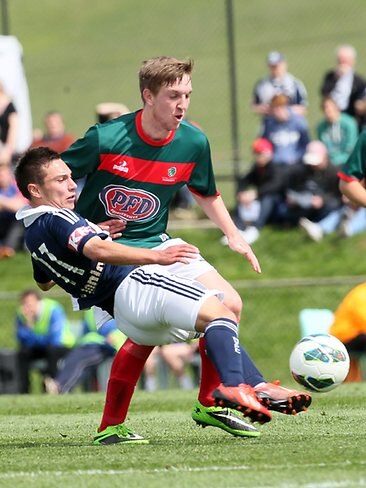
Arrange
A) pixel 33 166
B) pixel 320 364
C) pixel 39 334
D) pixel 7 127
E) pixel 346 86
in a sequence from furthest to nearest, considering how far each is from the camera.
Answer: pixel 346 86, pixel 7 127, pixel 39 334, pixel 320 364, pixel 33 166

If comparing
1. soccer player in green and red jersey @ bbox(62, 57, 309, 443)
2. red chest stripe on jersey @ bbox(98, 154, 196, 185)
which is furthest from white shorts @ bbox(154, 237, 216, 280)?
red chest stripe on jersey @ bbox(98, 154, 196, 185)

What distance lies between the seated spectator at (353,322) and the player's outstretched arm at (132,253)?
6.26m

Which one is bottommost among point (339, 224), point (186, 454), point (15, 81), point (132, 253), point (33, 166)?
point (339, 224)

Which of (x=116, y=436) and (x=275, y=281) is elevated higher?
(x=116, y=436)

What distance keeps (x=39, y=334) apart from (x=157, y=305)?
8.42 m

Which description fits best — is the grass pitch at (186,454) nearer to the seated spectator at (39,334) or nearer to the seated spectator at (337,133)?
the seated spectator at (39,334)

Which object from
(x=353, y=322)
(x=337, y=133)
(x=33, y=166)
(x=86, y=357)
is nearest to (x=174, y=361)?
(x=86, y=357)

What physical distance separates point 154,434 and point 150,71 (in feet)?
7.26

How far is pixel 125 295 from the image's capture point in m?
6.39

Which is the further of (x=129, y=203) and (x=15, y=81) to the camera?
(x=15, y=81)

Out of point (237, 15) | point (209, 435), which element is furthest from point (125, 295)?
point (237, 15)

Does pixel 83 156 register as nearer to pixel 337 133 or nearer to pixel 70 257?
pixel 70 257

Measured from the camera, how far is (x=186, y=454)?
5.91 meters

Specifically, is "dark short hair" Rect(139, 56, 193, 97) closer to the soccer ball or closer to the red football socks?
the red football socks
